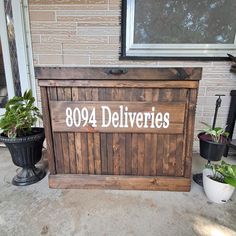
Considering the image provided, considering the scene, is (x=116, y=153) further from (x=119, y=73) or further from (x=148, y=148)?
(x=119, y=73)

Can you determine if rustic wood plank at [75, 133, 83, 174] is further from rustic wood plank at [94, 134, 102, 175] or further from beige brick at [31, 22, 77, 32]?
beige brick at [31, 22, 77, 32]

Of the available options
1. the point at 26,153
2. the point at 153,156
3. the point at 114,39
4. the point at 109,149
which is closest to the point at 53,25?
the point at 114,39

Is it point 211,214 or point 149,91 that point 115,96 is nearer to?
point 149,91

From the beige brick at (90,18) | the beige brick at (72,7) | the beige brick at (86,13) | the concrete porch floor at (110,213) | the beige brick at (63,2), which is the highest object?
the beige brick at (63,2)

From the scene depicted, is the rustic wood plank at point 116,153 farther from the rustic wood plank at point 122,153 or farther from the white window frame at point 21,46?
the white window frame at point 21,46

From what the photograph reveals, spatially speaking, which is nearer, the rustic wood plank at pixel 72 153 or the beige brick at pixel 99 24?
the rustic wood plank at pixel 72 153

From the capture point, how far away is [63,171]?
68.1 inches

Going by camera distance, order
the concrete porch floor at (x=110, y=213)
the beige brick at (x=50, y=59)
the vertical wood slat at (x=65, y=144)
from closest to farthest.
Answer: the concrete porch floor at (x=110, y=213)
the vertical wood slat at (x=65, y=144)
the beige brick at (x=50, y=59)

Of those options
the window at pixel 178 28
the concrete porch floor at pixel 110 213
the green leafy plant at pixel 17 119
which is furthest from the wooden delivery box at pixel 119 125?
the window at pixel 178 28

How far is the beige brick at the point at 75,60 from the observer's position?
2213 mm

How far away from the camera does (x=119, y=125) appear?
61.9 inches

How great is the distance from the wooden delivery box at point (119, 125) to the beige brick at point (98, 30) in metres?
0.84

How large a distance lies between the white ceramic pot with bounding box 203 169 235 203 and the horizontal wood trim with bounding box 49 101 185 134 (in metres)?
0.43

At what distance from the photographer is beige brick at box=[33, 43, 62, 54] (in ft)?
7.20
